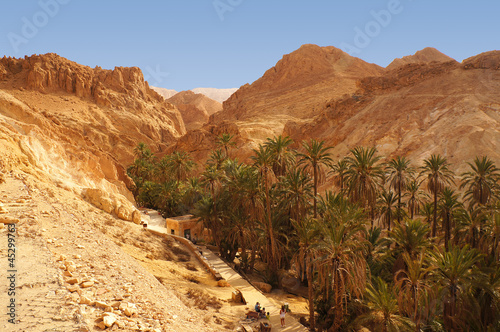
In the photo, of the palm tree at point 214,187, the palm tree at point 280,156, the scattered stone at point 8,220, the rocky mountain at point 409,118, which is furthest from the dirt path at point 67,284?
the rocky mountain at point 409,118

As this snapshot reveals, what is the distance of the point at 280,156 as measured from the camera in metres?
25.0

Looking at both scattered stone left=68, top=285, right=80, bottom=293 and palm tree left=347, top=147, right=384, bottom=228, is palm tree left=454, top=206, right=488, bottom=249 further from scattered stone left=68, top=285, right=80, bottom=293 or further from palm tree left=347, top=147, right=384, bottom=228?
scattered stone left=68, top=285, right=80, bottom=293

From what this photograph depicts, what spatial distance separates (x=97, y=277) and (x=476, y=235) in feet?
64.0

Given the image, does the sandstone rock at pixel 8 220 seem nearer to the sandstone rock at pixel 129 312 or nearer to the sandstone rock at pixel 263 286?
the sandstone rock at pixel 129 312

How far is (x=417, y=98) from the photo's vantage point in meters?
50.0

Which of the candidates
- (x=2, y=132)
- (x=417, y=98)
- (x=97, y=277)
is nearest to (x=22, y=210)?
(x=97, y=277)

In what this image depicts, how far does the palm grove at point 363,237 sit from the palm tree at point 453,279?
0.16 ft

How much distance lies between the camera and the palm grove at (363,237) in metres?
14.8

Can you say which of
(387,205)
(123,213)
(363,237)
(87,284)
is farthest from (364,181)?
(87,284)

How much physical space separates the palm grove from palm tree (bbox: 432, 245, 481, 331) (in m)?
0.05

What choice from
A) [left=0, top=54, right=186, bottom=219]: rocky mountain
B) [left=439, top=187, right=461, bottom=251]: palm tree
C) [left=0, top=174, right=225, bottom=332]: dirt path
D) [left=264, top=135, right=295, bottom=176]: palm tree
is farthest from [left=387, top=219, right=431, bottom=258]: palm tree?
[left=0, top=54, right=186, bottom=219]: rocky mountain

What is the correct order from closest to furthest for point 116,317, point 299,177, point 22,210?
point 116,317, point 22,210, point 299,177

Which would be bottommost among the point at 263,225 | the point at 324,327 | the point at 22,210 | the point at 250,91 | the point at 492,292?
the point at 324,327

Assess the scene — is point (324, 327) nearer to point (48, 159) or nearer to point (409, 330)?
point (409, 330)
